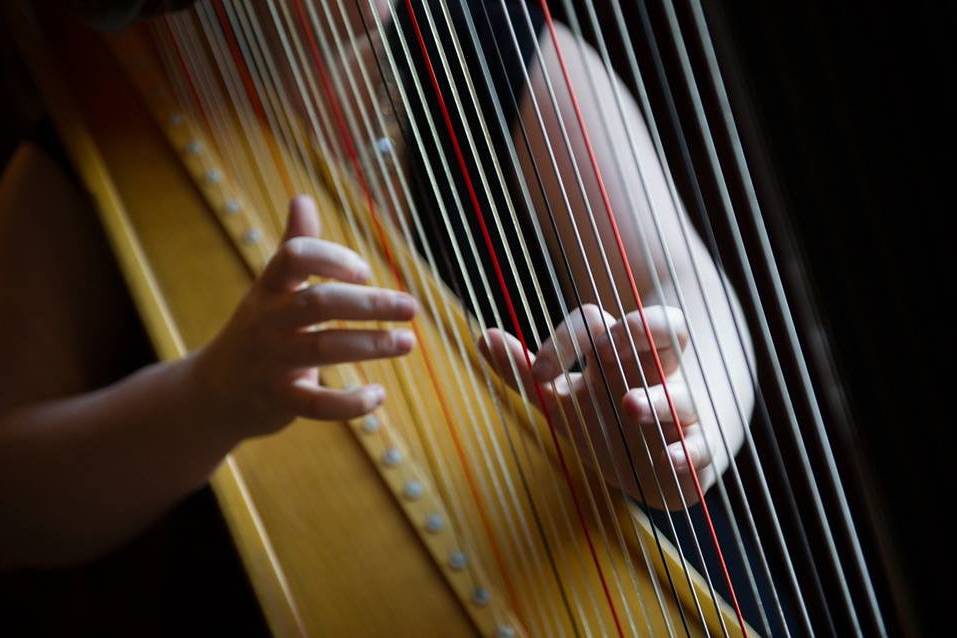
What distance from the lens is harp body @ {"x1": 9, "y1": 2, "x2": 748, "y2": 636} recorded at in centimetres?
79

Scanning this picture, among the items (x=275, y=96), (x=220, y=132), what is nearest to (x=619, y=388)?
(x=275, y=96)

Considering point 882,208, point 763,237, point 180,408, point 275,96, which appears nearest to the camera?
point 882,208

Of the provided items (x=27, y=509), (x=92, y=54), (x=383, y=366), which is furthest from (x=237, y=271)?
(x=92, y=54)

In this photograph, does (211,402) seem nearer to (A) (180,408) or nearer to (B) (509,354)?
(A) (180,408)

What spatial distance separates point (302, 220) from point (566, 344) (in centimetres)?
32

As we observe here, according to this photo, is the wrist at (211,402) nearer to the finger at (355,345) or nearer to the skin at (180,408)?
the skin at (180,408)

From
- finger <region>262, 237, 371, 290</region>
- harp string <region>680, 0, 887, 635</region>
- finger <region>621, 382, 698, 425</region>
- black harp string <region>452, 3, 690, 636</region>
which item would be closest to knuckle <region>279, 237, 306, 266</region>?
finger <region>262, 237, 371, 290</region>

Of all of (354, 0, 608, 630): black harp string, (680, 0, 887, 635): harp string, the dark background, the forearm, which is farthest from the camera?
the forearm

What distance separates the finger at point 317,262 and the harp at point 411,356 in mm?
71

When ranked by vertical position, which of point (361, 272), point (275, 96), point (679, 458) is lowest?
point (679, 458)

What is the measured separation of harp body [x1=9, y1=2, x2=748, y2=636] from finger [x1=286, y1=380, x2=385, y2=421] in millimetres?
104

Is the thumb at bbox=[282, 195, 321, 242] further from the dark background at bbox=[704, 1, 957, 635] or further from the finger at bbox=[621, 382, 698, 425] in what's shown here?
the dark background at bbox=[704, 1, 957, 635]

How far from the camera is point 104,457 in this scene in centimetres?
95

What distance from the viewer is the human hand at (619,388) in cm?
60
